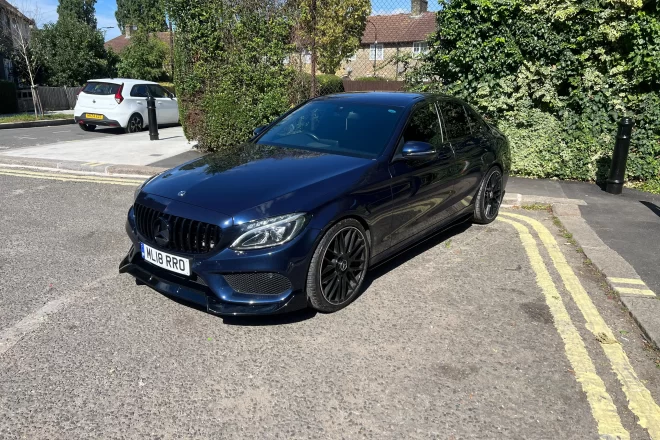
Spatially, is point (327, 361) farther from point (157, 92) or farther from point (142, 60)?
point (142, 60)

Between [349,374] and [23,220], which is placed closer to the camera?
[349,374]

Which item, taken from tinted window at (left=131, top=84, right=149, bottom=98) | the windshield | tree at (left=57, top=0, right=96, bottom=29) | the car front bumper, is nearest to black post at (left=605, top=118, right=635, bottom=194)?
the windshield

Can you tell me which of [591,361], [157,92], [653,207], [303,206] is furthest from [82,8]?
[591,361]

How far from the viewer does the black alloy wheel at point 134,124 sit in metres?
14.8

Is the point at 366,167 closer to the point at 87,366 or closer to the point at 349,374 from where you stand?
the point at 349,374

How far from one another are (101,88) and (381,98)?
40.3 ft

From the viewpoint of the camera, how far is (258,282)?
3352 millimetres

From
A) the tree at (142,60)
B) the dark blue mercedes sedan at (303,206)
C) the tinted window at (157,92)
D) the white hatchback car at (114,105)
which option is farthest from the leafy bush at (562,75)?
the tree at (142,60)

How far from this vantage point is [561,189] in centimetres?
793

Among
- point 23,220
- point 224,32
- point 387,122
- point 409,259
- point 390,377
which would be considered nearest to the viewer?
point 390,377

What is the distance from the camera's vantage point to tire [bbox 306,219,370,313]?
354 cm

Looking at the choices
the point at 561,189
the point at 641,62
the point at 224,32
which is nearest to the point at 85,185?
the point at 224,32

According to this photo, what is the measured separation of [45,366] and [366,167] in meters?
2.50

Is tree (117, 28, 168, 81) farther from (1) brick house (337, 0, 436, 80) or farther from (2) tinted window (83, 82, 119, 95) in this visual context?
(2) tinted window (83, 82, 119, 95)
